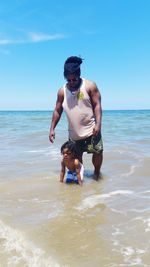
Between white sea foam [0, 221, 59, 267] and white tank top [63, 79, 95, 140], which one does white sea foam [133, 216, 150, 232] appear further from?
white tank top [63, 79, 95, 140]

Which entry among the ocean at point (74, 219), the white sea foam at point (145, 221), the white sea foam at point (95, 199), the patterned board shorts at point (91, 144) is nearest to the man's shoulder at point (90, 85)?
the patterned board shorts at point (91, 144)

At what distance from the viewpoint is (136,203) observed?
4109mm

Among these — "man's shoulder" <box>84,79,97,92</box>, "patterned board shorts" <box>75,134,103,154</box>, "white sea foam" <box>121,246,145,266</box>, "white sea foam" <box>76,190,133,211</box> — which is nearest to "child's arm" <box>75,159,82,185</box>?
"patterned board shorts" <box>75,134,103,154</box>

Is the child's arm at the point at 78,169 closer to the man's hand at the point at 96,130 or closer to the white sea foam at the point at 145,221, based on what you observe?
the man's hand at the point at 96,130

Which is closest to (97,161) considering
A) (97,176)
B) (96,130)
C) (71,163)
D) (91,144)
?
(97,176)

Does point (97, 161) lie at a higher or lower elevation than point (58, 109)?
lower

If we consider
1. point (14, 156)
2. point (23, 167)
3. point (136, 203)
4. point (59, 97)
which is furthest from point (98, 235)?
point (14, 156)

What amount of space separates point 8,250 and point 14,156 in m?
5.25

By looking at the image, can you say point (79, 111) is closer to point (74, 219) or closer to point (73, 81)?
point (73, 81)

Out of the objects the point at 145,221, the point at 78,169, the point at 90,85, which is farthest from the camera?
the point at 78,169

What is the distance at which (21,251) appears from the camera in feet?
9.14

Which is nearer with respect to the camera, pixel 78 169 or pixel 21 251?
pixel 21 251

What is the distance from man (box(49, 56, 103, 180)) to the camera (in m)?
5.07

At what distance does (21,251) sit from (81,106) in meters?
2.73
